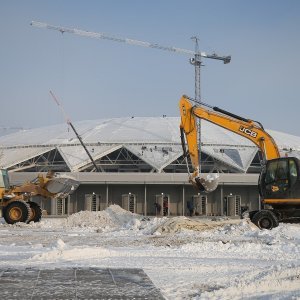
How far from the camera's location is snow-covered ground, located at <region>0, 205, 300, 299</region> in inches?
338

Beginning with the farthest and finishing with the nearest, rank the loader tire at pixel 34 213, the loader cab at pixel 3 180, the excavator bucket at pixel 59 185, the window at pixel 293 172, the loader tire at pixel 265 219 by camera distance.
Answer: the loader tire at pixel 34 213 → the loader cab at pixel 3 180 → the excavator bucket at pixel 59 185 → the loader tire at pixel 265 219 → the window at pixel 293 172

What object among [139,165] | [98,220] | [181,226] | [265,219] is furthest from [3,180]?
[139,165]

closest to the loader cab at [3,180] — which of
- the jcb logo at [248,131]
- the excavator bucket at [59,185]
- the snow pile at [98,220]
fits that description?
the excavator bucket at [59,185]

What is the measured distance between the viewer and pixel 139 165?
50438 millimetres

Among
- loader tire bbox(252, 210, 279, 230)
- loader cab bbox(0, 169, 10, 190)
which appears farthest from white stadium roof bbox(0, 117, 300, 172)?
loader tire bbox(252, 210, 279, 230)

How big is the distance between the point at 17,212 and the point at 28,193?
1393 millimetres

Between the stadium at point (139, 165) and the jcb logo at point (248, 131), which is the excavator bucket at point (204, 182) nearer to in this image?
the jcb logo at point (248, 131)

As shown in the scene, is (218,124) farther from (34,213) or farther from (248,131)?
(34,213)

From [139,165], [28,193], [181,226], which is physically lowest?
[181,226]

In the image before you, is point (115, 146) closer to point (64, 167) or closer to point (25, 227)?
point (64, 167)

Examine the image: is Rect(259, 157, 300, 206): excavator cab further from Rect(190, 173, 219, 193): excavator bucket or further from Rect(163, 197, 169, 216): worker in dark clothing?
Rect(163, 197, 169, 216): worker in dark clothing

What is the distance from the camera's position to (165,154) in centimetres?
5025

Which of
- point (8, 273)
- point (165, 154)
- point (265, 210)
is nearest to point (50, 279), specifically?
point (8, 273)

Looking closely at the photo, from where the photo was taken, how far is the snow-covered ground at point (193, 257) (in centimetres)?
858
